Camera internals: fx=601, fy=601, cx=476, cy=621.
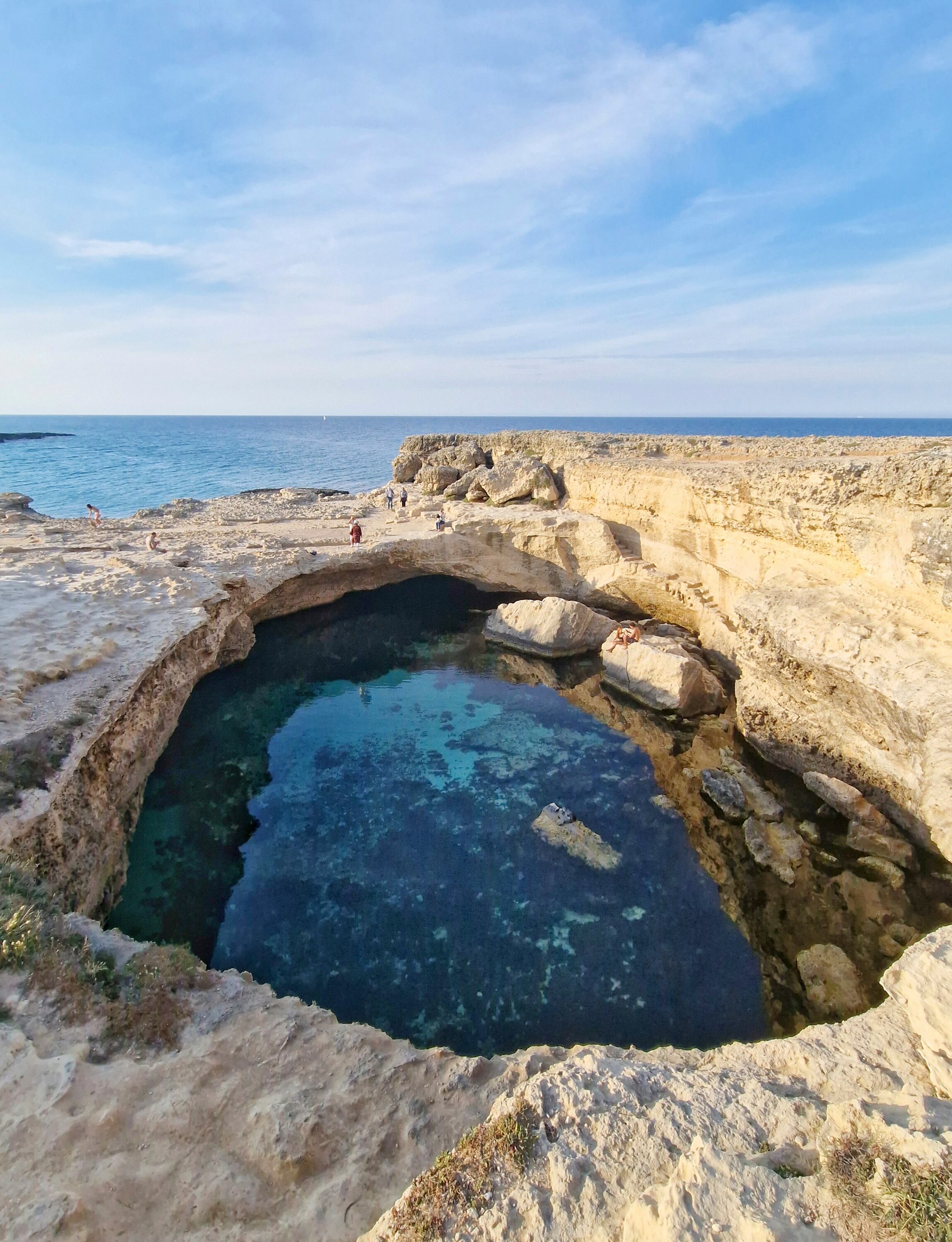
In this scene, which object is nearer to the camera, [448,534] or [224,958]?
[224,958]

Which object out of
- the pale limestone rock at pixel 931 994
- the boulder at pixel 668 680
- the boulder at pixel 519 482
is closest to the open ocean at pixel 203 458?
the boulder at pixel 519 482

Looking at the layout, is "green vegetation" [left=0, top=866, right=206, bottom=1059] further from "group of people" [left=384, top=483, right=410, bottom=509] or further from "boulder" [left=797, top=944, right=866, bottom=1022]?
"group of people" [left=384, top=483, right=410, bottom=509]

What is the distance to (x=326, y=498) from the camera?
33469mm

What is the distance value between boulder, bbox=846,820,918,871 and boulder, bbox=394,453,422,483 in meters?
28.1

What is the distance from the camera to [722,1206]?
2824 millimetres

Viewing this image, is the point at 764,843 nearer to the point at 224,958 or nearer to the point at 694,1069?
the point at 694,1069

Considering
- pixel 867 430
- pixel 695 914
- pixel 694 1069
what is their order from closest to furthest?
pixel 694 1069 → pixel 695 914 → pixel 867 430

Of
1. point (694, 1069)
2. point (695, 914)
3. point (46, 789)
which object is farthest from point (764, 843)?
point (46, 789)

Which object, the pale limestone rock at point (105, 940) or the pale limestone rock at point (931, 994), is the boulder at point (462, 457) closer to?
the pale limestone rock at point (105, 940)

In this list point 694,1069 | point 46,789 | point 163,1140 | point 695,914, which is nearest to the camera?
point 163,1140

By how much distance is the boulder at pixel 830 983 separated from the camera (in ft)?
23.6

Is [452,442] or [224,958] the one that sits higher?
[452,442]

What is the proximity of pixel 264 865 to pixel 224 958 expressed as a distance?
5.36 feet

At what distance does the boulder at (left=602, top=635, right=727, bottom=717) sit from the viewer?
13891 millimetres
